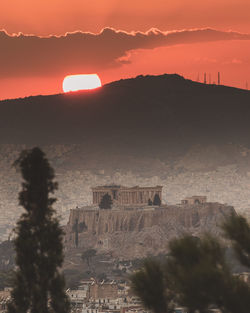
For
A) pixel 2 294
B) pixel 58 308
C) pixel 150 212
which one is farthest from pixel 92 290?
pixel 58 308

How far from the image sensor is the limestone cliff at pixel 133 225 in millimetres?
190500

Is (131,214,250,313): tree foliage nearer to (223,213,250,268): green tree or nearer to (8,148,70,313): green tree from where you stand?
(223,213,250,268): green tree

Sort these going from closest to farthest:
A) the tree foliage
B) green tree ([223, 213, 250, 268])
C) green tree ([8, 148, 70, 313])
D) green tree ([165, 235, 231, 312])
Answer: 1. green tree ([165, 235, 231, 312])
2. the tree foliage
3. green tree ([223, 213, 250, 268])
4. green tree ([8, 148, 70, 313])

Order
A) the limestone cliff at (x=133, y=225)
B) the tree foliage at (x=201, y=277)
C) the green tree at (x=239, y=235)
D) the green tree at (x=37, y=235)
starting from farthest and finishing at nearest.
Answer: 1. the limestone cliff at (x=133, y=225)
2. the green tree at (x=37, y=235)
3. the green tree at (x=239, y=235)
4. the tree foliage at (x=201, y=277)

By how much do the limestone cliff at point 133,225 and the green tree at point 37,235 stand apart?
15578 centimetres

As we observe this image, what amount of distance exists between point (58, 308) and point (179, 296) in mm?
6023

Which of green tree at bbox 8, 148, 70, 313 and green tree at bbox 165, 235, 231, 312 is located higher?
green tree at bbox 8, 148, 70, 313

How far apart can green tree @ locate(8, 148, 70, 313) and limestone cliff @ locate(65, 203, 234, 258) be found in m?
156

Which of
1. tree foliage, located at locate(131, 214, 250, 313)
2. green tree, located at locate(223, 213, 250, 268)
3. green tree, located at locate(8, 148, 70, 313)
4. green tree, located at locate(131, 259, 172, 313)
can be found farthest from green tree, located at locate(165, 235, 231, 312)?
green tree, located at locate(8, 148, 70, 313)

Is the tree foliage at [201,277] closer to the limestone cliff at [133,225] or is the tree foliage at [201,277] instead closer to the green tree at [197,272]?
the green tree at [197,272]

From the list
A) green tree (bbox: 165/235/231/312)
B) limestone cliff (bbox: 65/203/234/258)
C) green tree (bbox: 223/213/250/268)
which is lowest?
green tree (bbox: 165/235/231/312)

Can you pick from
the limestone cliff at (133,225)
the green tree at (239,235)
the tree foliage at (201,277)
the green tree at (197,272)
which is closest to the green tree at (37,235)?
the tree foliage at (201,277)

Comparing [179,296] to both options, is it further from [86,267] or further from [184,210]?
[184,210]

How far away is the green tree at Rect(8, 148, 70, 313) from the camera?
32.8 meters
